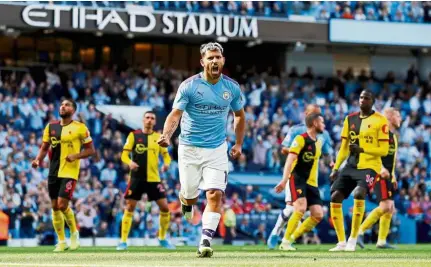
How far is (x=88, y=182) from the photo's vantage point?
1072 inches

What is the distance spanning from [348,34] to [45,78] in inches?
410

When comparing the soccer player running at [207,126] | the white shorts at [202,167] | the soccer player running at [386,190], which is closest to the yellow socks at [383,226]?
the soccer player running at [386,190]

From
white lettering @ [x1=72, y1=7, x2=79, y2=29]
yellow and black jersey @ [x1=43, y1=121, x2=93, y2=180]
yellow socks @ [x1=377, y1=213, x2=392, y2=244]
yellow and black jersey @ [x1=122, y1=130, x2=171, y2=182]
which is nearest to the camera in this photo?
yellow and black jersey @ [x1=43, y1=121, x2=93, y2=180]

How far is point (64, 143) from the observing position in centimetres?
1791

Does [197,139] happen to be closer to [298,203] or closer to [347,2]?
[298,203]

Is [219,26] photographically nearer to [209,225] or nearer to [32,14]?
[32,14]

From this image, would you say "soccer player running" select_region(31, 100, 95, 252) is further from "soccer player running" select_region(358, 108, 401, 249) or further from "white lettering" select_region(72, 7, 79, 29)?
"white lettering" select_region(72, 7, 79, 29)

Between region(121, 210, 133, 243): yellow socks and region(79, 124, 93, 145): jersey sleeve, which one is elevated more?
region(79, 124, 93, 145): jersey sleeve

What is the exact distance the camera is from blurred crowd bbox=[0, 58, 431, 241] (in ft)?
85.6

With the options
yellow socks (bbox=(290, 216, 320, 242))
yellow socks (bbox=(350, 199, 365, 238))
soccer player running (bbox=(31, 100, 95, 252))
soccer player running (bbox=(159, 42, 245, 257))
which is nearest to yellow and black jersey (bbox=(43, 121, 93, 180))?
soccer player running (bbox=(31, 100, 95, 252))

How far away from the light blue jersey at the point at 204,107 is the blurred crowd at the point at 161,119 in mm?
12008

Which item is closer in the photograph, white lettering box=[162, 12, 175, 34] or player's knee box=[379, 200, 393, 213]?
player's knee box=[379, 200, 393, 213]

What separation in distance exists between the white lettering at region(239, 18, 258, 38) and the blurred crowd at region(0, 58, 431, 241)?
1625 millimetres

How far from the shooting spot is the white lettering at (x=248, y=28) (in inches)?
1385
